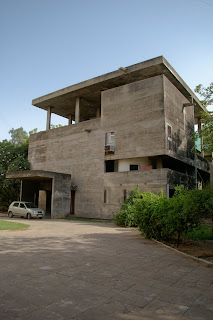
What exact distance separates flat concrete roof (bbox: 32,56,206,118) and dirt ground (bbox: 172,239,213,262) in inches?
619

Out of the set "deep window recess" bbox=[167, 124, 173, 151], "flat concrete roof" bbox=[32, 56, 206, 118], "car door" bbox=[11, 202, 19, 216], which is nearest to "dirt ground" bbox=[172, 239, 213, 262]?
"deep window recess" bbox=[167, 124, 173, 151]

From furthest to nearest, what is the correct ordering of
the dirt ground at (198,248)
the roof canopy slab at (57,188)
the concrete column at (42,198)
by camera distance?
the concrete column at (42,198) → the roof canopy slab at (57,188) → the dirt ground at (198,248)

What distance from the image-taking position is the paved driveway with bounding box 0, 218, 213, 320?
317cm

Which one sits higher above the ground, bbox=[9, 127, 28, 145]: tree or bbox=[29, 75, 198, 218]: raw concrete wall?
bbox=[9, 127, 28, 145]: tree

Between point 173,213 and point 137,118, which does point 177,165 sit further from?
point 173,213

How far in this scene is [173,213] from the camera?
26.5 ft

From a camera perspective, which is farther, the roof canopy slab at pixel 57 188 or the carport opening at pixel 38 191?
the carport opening at pixel 38 191

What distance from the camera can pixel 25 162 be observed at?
95.3 feet

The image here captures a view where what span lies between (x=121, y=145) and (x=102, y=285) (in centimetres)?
1802

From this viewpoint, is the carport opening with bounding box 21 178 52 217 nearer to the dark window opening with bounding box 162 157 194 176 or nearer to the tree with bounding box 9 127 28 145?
the dark window opening with bounding box 162 157 194 176

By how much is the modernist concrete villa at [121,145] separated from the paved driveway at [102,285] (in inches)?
519

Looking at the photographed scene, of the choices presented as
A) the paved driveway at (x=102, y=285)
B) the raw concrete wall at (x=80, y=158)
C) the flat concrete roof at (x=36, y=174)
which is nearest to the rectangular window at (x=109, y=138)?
the raw concrete wall at (x=80, y=158)

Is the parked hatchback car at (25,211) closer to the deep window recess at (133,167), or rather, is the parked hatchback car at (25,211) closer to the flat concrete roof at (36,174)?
the flat concrete roof at (36,174)

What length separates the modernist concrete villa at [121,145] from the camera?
20.2m
